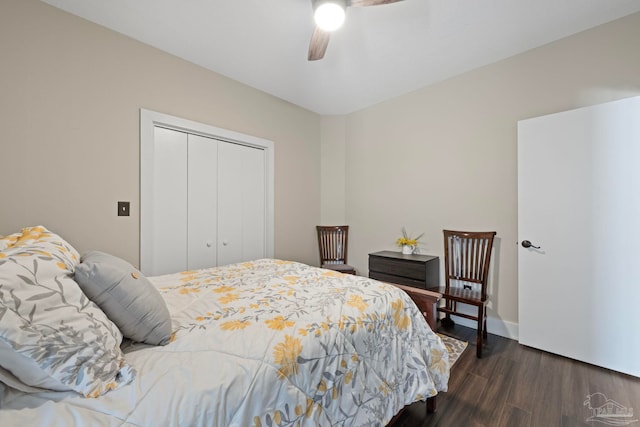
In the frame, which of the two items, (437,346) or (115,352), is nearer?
(115,352)

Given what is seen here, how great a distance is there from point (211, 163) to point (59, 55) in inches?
50.6

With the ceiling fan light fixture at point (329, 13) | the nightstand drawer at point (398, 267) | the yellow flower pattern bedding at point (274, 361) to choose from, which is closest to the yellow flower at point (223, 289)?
the yellow flower pattern bedding at point (274, 361)

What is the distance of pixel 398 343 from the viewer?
1364 mm

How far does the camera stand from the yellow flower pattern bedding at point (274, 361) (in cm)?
71

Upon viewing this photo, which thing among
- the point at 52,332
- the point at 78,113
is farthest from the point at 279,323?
the point at 78,113

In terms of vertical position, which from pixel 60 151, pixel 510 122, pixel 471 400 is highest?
pixel 510 122

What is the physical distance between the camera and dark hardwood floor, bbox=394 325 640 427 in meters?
1.53

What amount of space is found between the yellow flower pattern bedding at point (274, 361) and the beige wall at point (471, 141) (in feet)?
5.68

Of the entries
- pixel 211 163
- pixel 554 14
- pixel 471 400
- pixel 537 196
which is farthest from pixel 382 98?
pixel 471 400

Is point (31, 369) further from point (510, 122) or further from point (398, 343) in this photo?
point (510, 122)

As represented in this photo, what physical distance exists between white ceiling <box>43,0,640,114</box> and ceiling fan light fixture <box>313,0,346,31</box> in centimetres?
23

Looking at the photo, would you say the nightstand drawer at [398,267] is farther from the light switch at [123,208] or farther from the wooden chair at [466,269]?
the light switch at [123,208]

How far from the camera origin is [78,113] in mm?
1970

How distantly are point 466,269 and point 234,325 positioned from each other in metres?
2.42
